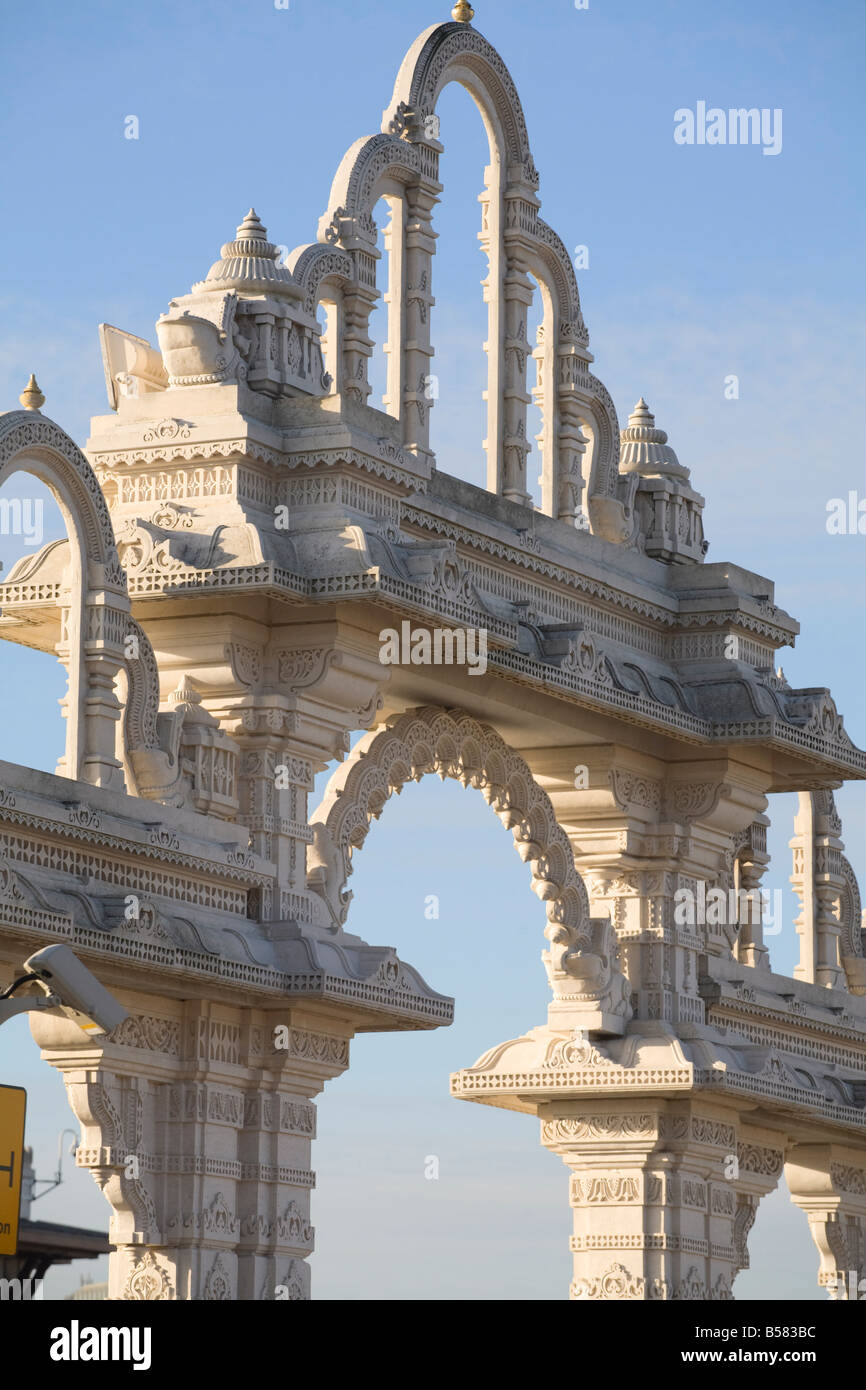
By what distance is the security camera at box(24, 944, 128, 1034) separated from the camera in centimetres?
1090

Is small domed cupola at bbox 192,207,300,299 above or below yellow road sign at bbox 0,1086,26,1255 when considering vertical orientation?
above

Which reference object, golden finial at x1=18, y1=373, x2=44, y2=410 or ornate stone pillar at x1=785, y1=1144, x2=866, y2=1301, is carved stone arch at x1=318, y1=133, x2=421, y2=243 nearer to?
golden finial at x1=18, y1=373, x2=44, y2=410

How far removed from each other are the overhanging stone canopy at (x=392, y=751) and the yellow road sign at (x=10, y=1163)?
244cm

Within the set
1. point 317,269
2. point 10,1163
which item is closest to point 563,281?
point 317,269

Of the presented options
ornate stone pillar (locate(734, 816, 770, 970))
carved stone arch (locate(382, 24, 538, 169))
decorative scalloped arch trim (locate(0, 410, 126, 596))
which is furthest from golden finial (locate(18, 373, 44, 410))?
ornate stone pillar (locate(734, 816, 770, 970))

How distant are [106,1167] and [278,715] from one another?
8.82 feet

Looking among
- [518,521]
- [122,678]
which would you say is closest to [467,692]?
[518,521]

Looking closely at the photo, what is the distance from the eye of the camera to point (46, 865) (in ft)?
44.9

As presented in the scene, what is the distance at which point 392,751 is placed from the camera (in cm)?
1723

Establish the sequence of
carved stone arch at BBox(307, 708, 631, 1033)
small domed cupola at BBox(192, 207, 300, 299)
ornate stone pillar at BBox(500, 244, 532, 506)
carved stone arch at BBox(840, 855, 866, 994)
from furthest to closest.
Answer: carved stone arch at BBox(840, 855, 866, 994)
ornate stone pillar at BBox(500, 244, 532, 506)
carved stone arch at BBox(307, 708, 631, 1033)
small domed cupola at BBox(192, 207, 300, 299)

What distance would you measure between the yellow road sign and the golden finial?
191 inches

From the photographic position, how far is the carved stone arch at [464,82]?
1744 centimetres

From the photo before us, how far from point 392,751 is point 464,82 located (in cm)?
429

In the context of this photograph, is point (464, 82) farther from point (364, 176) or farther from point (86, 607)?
point (86, 607)
